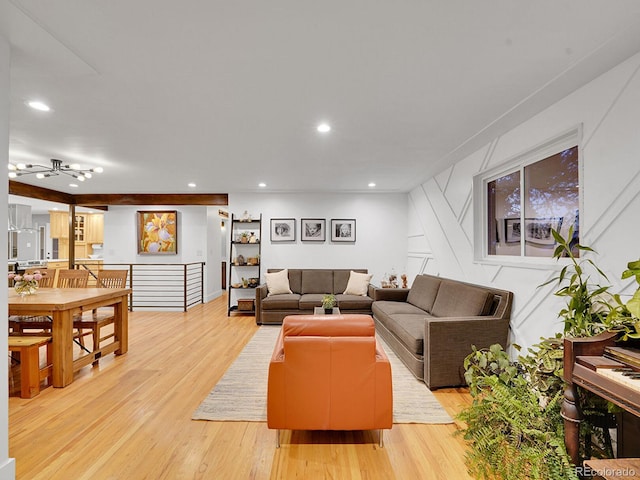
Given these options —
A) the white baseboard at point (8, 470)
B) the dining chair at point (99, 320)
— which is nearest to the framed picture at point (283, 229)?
the dining chair at point (99, 320)

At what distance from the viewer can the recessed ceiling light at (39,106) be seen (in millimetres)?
2541

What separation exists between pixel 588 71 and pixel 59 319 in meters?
4.74

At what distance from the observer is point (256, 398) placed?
2912mm

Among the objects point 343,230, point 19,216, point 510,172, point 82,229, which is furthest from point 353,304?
point 19,216

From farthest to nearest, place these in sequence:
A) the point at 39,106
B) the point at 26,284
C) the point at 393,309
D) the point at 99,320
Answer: the point at 393,309 < the point at 99,320 < the point at 26,284 < the point at 39,106

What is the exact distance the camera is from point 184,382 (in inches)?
129

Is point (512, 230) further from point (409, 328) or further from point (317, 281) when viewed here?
point (317, 281)

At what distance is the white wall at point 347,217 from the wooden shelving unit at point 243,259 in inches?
6.9

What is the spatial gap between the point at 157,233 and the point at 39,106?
18.5ft

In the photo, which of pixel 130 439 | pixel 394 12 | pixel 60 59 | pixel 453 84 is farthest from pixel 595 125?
pixel 130 439

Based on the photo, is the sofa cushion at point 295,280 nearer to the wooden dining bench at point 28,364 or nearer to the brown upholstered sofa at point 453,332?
the brown upholstered sofa at point 453,332

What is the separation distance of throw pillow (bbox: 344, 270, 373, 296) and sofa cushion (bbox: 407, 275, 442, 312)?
957 mm

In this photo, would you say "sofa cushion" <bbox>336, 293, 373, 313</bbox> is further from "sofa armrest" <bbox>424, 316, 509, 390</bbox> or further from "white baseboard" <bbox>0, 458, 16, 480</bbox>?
"white baseboard" <bbox>0, 458, 16, 480</bbox>

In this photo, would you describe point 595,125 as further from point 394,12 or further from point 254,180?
point 254,180
